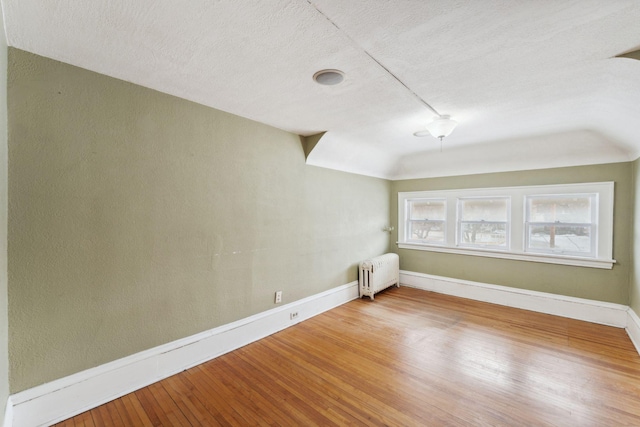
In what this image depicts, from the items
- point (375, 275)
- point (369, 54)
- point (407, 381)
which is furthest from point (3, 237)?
point (375, 275)

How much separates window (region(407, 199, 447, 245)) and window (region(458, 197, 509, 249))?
12.3 inches

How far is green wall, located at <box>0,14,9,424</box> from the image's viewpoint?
146 cm

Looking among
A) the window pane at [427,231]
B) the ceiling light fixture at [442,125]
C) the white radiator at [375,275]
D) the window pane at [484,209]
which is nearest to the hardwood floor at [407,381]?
the white radiator at [375,275]

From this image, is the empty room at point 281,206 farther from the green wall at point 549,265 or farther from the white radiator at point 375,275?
the white radiator at point 375,275

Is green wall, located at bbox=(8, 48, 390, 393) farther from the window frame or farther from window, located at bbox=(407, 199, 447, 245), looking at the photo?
the window frame

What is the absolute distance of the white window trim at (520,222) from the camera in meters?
3.38

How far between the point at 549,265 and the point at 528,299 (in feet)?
1.89

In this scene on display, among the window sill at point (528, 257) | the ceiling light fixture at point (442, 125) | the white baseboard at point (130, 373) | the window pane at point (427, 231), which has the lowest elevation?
the white baseboard at point (130, 373)

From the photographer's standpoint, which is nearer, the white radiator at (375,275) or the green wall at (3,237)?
the green wall at (3,237)

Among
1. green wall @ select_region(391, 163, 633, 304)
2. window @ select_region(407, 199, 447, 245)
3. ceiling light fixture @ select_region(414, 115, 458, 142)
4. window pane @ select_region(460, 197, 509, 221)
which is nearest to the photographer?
ceiling light fixture @ select_region(414, 115, 458, 142)

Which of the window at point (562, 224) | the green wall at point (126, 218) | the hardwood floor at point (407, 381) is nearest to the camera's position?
the green wall at point (126, 218)

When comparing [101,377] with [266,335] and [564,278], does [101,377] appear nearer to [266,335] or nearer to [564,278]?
[266,335]

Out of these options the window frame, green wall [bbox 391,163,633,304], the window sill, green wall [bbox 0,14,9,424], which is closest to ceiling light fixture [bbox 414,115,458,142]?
green wall [bbox 391,163,633,304]

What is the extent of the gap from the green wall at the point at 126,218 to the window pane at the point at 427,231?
9.78 ft
